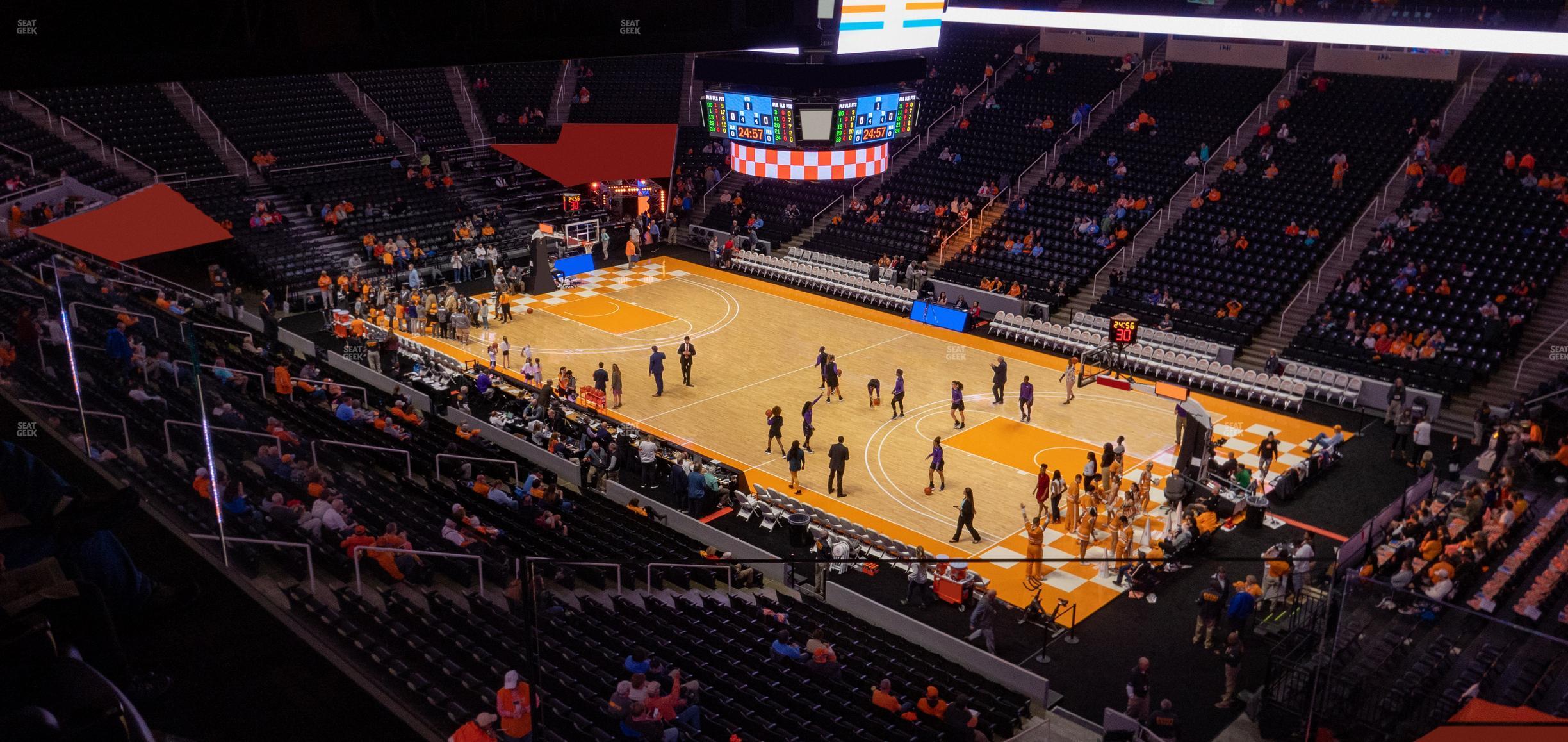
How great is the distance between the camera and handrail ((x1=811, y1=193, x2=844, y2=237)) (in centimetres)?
4209

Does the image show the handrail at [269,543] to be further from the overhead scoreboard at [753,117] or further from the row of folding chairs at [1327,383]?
the row of folding chairs at [1327,383]

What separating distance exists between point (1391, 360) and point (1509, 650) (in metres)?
17.8

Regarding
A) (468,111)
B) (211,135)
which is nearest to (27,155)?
(211,135)

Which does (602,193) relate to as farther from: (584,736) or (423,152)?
(584,736)

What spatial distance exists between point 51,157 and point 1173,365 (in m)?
32.9

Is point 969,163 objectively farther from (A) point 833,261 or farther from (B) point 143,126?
(B) point 143,126

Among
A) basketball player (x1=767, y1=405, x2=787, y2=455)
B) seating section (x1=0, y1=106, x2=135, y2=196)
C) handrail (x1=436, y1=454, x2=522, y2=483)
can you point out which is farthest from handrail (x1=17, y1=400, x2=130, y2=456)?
seating section (x1=0, y1=106, x2=135, y2=196)

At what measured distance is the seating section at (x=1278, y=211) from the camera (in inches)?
1238

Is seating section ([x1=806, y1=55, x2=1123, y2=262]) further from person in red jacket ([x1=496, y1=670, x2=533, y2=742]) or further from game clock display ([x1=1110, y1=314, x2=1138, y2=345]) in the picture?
person in red jacket ([x1=496, y1=670, x2=533, y2=742])

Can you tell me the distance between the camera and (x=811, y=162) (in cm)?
2297

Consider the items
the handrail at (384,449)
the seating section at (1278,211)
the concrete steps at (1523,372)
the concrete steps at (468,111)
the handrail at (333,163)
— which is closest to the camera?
the handrail at (384,449)

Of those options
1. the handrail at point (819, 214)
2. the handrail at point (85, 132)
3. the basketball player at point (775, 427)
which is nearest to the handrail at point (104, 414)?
the basketball player at point (775, 427)

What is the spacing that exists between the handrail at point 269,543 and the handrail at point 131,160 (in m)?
30.7

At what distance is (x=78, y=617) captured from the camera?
5.94 meters
